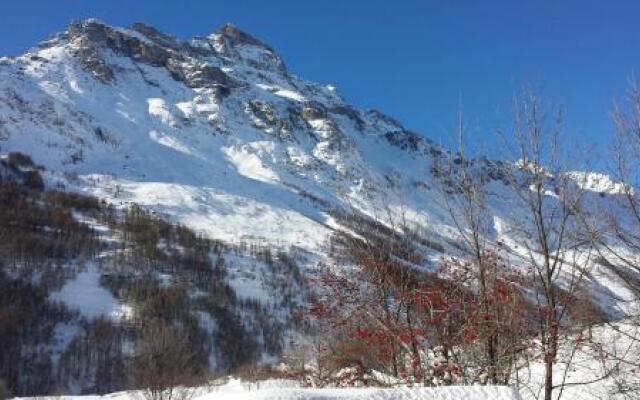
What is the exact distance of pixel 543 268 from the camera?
855cm

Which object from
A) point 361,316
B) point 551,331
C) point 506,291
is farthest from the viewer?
point 361,316

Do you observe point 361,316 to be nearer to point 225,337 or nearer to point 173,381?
point 173,381

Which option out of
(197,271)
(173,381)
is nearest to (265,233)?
(197,271)

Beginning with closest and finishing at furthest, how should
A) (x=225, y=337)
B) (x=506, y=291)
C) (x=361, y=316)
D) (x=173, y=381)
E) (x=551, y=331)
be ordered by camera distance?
(x=551, y=331), (x=506, y=291), (x=361, y=316), (x=173, y=381), (x=225, y=337)

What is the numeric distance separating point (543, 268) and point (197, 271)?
151570mm

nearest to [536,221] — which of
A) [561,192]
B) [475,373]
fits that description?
[561,192]

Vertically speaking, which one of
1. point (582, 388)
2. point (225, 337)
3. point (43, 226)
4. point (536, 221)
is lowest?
point (582, 388)

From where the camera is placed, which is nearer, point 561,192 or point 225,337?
point 561,192

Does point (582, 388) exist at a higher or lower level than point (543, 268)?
lower

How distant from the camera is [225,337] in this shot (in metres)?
127

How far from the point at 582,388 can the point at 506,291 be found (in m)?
7.60

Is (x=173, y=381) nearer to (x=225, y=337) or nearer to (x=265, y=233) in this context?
(x=225, y=337)

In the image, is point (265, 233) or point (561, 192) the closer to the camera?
point (561, 192)

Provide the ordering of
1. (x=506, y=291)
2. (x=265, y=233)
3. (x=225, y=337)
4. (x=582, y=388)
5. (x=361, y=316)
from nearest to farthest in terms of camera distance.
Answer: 1. (x=506, y=291)
2. (x=361, y=316)
3. (x=582, y=388)
4. (x=225, y=337)
5. (x=265, y=233)
